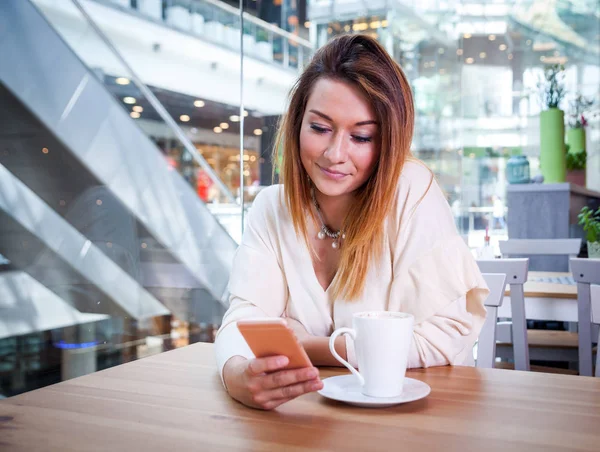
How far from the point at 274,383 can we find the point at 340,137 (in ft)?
1.86

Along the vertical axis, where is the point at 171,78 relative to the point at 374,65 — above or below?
above

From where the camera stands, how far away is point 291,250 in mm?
1367

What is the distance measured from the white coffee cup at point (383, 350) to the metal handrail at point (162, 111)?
10.5ft

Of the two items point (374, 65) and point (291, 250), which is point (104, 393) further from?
point (374, 65)

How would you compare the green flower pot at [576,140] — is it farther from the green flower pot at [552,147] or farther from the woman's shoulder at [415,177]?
the woman's shoulder at [415,177]

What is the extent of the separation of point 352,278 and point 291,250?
158mm

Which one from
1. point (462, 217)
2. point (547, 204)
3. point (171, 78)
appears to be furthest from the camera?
point (462, 217)

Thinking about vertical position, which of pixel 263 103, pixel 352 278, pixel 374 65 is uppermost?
pixel 263 103

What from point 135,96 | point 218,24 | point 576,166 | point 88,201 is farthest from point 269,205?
point 576,166

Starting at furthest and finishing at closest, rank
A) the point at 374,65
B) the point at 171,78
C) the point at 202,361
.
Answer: the point at 171,78
the point at 374,65
the point at 202,361

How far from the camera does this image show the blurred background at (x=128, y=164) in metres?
3.38

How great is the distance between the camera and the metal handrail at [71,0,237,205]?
3895mm

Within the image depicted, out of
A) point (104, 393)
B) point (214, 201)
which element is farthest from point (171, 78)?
point (104, 393)

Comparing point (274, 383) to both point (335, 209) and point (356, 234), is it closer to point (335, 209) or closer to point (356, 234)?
point (356, 234)
